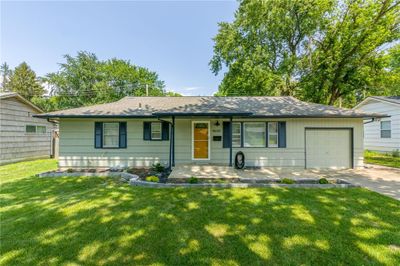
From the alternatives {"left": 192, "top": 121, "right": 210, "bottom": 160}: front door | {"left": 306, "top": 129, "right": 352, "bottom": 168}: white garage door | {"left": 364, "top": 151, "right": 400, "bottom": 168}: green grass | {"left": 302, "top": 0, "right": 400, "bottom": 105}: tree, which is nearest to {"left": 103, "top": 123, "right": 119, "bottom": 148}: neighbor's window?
{"left": 192, "top": 121, "right": 210, "bottom": 160}: front door

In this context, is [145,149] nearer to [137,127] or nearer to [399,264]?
[137,127]

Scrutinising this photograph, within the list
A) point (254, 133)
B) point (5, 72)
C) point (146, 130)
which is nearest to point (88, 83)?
point (146, 130)

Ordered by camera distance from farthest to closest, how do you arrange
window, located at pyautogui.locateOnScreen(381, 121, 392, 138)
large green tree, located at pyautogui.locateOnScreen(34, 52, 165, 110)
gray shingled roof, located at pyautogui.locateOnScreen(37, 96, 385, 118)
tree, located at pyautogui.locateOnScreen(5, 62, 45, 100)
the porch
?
tree, located at pyautogui.locateOnScreen(5, 62, 45, 100) → large green tree, located at pyautogui.locateOnScreen(34, 52, 165, 110) → window, located at pyautogui.locateOnScreen(381, 121, 392, 138) → gray shingled roof, located at pyautogui.locateOnScreen(37, 96, 385, 118) → the porch

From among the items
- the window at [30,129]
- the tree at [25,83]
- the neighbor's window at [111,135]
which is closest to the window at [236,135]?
the neighbor's window at [111,135]

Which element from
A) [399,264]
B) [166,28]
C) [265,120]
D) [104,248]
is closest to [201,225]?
[104,248]

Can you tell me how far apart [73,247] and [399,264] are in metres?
4.63

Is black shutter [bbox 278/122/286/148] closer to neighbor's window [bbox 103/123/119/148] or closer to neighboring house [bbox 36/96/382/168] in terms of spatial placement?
neighboring house [bbox 36/96/382/168]

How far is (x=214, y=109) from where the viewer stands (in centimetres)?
798

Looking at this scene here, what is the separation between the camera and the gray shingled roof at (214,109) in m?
7.75

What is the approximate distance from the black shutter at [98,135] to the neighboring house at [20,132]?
4.16 meters

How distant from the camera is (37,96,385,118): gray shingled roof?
7.75m

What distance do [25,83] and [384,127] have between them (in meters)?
55.0

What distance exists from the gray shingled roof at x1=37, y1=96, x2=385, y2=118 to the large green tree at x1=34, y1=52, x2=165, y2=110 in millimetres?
19782

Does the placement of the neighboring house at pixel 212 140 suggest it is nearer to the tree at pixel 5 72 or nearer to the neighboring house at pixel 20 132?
the neighboring house at pixel 20 132
